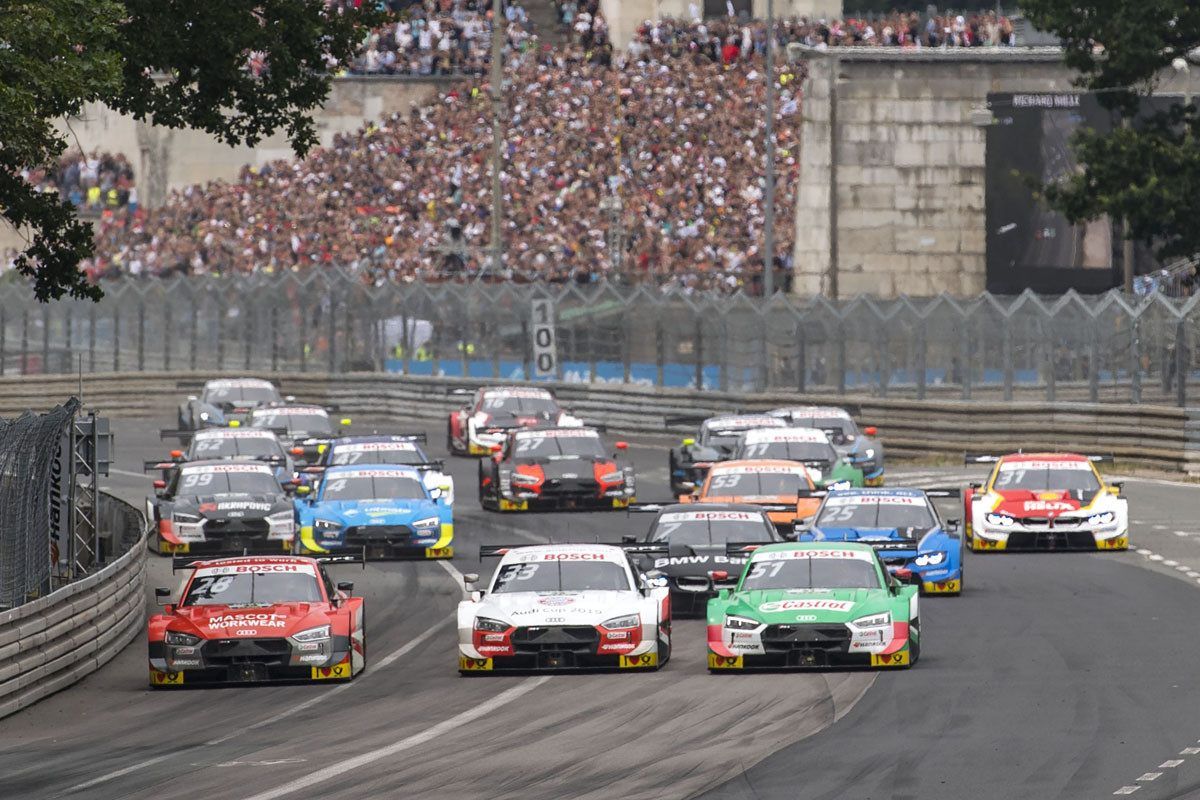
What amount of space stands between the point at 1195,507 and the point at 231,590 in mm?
19333

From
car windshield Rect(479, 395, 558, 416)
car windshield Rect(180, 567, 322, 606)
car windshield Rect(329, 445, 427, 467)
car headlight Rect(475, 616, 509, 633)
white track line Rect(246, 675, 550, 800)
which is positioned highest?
car windshield Rect(479, 395, 558, 416)

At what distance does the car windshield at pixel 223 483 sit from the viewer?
32.1 m

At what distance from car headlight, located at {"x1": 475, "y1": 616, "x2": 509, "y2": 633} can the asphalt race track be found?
43cm

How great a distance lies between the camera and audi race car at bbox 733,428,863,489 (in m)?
36.2

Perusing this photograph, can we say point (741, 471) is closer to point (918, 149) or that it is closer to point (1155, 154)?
point (1155, 154)

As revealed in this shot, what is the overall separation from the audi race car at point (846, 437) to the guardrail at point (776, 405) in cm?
348

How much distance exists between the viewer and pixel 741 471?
1294 inches

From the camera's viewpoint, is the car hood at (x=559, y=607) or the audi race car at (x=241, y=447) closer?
the car hood at (x=559, y=607)

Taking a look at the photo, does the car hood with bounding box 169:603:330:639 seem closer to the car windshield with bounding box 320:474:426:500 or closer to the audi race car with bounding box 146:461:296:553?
the audi race car with bounding box 146:461:296:553

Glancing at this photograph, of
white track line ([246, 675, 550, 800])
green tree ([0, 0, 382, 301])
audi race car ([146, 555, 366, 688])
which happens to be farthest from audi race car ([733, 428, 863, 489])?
white track line ([246, 675, 550, 800])

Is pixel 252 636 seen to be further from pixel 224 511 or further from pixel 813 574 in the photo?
pixel 224 511

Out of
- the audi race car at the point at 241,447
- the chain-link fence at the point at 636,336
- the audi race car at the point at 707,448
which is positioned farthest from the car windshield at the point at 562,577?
the chain-link fence at the point at 636,336

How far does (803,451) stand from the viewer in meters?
36.5

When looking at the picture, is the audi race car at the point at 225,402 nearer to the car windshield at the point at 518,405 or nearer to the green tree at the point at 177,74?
the car windshield at the point at 518,405
